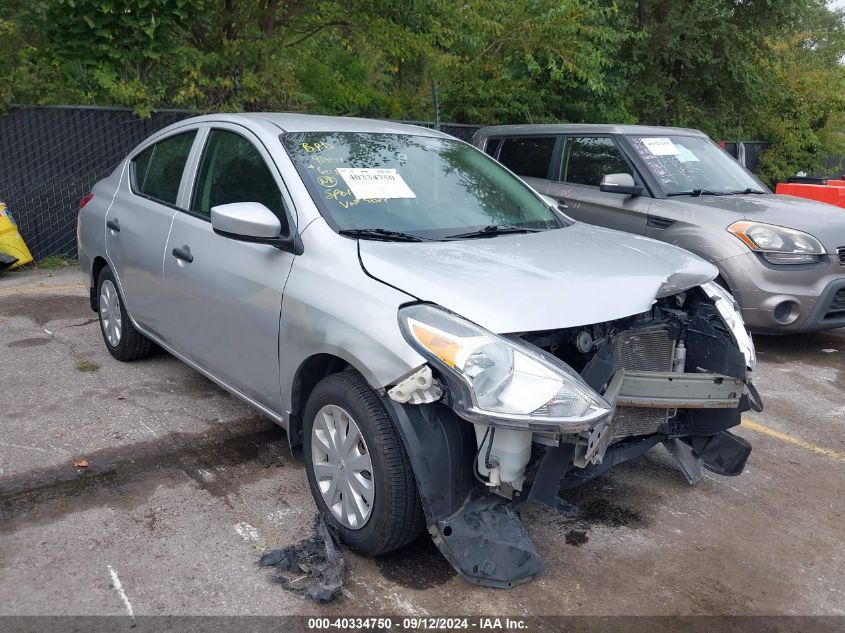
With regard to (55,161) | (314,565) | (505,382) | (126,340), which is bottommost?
(126,340)

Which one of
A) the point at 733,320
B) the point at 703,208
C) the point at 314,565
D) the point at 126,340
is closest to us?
the point at 314,565

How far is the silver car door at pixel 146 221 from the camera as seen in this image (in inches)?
180

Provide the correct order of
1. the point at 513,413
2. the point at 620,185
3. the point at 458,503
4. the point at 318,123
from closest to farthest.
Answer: the point at 513,413 < the point at 458,503 < the point at 318,123 < the point at 620,185

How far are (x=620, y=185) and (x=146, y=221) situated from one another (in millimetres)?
3843

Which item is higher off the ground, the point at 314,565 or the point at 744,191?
the point at 744,191

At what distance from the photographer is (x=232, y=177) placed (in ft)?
13.4

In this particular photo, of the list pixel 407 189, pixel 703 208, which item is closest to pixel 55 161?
pixel 407 189

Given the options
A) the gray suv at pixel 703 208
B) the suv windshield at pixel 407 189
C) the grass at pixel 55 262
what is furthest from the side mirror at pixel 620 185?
the grass at pixel 55 262

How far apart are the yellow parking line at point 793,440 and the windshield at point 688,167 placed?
2523 millimetres

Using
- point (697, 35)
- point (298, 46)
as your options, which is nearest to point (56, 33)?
point (298, 46)

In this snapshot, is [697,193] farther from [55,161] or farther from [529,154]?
[55,161]

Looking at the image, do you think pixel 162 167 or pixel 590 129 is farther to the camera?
pixel 590 129

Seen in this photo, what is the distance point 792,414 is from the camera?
5.01m

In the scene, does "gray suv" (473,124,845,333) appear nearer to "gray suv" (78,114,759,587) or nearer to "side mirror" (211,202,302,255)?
"gray suv" (78,114,759,587)
